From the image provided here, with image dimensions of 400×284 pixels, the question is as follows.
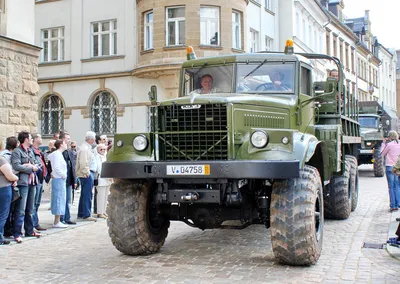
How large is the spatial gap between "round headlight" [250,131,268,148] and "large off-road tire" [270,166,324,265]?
1.59 ft

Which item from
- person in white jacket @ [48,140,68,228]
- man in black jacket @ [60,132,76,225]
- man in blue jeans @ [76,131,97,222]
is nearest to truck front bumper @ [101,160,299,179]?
person in white jacket @ [48,140,68,228]

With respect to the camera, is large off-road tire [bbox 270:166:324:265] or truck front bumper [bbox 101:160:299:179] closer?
truck front bumper [bbox 101:160:299:179]

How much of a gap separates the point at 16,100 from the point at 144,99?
1079cm

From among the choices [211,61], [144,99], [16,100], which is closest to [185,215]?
[211,61]

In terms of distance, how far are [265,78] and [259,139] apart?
5.93ft

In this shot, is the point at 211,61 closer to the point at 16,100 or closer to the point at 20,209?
the point at 20,209

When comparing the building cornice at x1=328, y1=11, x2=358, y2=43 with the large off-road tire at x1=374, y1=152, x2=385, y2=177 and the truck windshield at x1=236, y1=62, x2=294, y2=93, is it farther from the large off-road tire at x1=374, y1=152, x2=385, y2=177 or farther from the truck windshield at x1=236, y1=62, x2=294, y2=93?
the truck windshield at x1=236, y1=62, x2=294, y2=93

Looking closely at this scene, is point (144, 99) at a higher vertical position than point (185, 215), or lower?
higher

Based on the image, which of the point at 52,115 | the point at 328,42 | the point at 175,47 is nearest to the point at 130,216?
the point at 175,47

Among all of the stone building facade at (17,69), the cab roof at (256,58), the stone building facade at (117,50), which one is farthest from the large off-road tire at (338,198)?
the stone building facade at (117,50)

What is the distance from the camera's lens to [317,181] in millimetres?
6305

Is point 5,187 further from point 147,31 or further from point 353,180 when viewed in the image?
point 147,31

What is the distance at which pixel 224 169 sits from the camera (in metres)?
5.79

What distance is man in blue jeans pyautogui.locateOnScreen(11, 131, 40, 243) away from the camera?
8.06m
